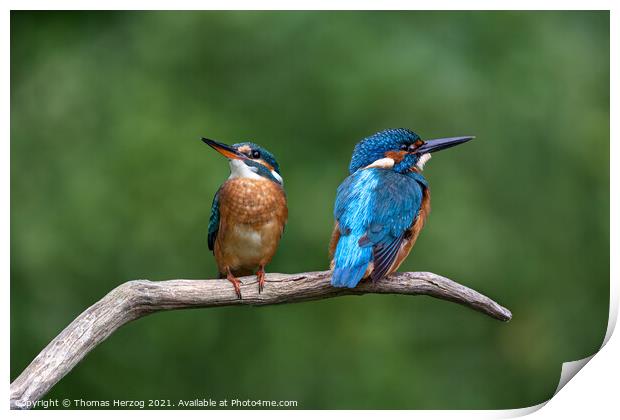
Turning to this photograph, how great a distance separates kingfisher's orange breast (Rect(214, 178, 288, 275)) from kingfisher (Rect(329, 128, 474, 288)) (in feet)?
0.96

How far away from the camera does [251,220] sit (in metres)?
3.40

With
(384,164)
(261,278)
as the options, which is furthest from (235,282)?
(384,164)

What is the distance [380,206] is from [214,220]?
71 cm

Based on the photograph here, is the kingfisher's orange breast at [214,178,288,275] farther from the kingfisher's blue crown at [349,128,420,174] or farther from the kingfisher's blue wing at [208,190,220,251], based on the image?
the kingfisher's blue crown at [349,128,420,174]

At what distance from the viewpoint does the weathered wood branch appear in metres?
3.16

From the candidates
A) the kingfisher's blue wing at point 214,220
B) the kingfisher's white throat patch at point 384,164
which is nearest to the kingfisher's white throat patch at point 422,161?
the kingfisher's white throat patch at point 384,164

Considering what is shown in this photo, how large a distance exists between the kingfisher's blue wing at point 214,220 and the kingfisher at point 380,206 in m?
0.51

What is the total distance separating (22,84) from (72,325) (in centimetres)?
113

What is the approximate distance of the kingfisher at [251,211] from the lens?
11.1 ft

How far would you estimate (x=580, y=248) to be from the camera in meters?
3.72

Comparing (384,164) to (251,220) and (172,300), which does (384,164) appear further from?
(172,300)

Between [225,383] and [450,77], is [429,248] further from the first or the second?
[225,383]

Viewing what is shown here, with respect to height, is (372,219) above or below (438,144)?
below

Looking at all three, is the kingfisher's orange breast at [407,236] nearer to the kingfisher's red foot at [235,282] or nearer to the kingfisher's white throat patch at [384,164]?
the kingfisher's white throat patch at [384,164]
